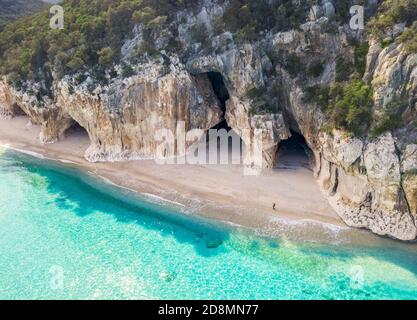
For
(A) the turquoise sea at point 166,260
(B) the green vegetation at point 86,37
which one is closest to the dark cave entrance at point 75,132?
(B) the green vegetation at point 86,37

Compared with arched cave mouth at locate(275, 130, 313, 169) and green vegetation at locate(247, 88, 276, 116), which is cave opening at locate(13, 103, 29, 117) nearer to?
green vegetation at locate(247, 88, 276, 116)

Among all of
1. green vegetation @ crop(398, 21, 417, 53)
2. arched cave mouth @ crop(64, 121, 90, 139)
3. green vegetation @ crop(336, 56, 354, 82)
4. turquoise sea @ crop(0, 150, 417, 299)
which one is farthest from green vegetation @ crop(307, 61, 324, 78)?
arched cave mouth @ crop(64, 121, 90, 139)

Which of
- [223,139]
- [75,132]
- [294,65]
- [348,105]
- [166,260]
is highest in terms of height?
[294,65]

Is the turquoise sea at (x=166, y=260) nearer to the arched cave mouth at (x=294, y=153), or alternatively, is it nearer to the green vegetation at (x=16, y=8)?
the arched cave mouth at (x=294, y=153)

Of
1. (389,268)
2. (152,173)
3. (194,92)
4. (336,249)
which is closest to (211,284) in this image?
(336,249)

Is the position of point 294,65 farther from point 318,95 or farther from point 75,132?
point 75,132

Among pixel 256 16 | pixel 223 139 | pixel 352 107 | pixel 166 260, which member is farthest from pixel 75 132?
pixel 352 107
